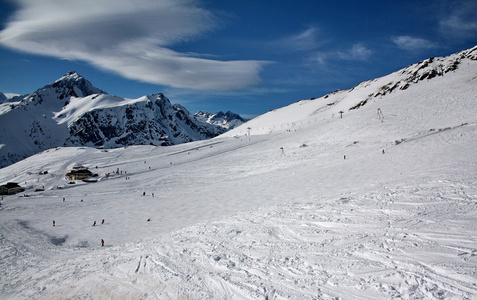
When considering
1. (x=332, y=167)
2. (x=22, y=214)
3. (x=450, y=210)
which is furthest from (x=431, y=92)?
(x=22, y=214)

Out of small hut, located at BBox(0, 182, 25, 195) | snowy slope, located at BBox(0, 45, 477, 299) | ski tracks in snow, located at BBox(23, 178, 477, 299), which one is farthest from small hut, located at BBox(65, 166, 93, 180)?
ski tracks in snow, located at BBox(23, 178, 477, 299)

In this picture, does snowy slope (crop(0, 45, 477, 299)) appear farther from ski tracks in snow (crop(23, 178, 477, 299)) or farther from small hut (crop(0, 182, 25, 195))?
small hut (crop(0, 182, 25, 195))

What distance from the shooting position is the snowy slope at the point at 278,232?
7945 mm

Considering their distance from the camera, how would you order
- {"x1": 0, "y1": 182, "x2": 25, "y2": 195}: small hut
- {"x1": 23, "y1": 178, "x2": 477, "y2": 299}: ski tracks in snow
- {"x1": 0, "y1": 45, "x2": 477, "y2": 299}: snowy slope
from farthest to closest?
{"x1": 0, "y1": 182, "x2": 25, "y2": 195}: small hut
{"x1": 0, "y1": 45, "x2": 477, "y2": 299}: snowy slope
{"x1": 23, "y1": 178, "x2": 477, "y2": 299}: ski tracks in snow

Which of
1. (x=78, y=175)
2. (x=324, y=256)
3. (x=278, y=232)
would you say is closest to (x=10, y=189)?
(x=78, y=175)

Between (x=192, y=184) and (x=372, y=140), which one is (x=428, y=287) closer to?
(x=192, y=184)

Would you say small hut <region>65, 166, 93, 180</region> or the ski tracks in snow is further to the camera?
small hut <region>65, 166, 93, 180</region>

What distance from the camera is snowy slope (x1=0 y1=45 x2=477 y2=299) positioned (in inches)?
313

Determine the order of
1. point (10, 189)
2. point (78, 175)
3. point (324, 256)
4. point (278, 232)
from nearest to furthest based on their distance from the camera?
1. point (324, 256)
2. point (278, 232)
3. point (10, 189)
4. point (78, 175)

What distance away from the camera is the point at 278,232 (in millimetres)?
12688

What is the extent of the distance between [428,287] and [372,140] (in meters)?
37.3

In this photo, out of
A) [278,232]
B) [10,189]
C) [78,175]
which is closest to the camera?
[278,232]

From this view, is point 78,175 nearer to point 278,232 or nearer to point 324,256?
point 278,232

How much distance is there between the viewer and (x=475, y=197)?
494 inches
